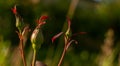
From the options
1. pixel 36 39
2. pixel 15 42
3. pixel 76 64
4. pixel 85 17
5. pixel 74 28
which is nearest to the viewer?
pixel 36 39

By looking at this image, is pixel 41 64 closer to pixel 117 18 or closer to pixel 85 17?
pixel 85 17

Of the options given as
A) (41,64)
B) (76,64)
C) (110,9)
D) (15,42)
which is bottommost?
(110,9)

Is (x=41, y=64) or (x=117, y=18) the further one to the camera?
(x=117, y=18)

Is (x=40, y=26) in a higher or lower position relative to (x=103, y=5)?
higher

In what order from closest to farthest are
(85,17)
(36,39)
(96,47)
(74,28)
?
(36,39) < (96,47) < (74,28) < (85,17)

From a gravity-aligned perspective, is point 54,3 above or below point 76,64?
below

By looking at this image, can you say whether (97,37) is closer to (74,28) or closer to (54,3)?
(74,28)

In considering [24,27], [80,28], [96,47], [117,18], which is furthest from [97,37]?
[24,27]

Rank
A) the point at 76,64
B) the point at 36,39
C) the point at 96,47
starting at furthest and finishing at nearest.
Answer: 1. the point at 96,47
2. the point at 76,64
3. the point at 36,39

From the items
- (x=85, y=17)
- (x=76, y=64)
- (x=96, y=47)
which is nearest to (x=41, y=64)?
(x=76, y=64)
